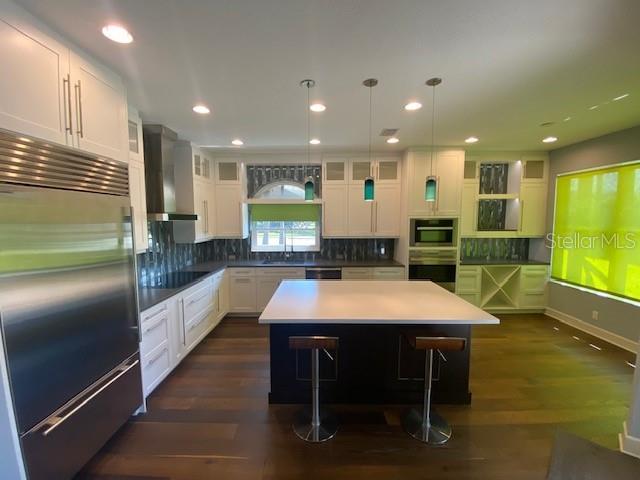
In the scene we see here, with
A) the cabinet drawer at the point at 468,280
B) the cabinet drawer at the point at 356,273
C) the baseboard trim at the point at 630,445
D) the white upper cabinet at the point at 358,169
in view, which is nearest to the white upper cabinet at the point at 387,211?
the white upper cabinet at the point at 358,169

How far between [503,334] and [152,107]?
4996mm

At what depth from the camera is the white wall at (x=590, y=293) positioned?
3.35 meters

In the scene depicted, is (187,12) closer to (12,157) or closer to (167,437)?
(12,157)

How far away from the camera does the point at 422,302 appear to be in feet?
7.77

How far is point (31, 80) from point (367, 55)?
74.0 inches

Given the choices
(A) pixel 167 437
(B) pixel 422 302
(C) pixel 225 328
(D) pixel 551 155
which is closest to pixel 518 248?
(D) pixel 551 155

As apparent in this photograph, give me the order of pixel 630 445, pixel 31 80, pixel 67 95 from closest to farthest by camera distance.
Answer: pixel 31 80
pixel 67 95
pixel 630 445

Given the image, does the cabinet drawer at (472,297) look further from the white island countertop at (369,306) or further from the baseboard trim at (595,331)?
the white island countertop at (369,306)

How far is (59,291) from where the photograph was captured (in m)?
1.52

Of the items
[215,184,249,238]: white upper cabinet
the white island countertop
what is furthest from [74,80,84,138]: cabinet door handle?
[215,184,249,238]: white upper cabinet

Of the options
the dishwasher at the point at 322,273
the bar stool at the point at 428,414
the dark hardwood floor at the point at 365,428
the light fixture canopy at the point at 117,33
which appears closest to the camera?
the light fixture canopy at the point at 117,33

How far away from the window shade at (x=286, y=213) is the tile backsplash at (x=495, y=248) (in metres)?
2.70

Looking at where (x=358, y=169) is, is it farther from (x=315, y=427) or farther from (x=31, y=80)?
(x=31, y=80)

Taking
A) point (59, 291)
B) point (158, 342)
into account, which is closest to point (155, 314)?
point (158, 342)
